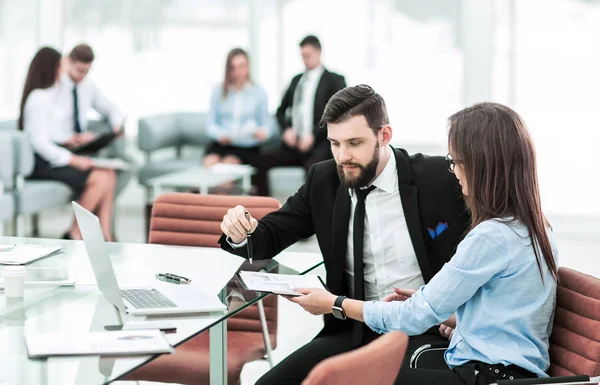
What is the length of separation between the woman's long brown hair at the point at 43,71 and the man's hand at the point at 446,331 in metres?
4.73

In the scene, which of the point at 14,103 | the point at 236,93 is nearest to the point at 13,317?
the point at 236,93

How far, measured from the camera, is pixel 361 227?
2.87m

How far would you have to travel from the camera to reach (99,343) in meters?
2.04

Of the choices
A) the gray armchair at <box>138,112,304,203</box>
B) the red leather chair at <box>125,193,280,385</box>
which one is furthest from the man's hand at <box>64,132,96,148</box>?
the red leather chair at <box>125,193,280,385</box>

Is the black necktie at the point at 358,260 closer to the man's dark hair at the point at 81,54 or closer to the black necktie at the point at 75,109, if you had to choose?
the black necktie at the point at 75,109

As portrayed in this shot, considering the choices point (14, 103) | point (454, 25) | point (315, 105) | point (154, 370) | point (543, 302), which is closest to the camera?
point (543, 302)

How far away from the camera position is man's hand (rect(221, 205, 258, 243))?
2.83 meters

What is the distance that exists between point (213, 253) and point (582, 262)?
3.80 metres

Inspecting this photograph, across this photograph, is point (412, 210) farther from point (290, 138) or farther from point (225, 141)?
point (225, 141)

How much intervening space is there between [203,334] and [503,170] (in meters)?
1.33

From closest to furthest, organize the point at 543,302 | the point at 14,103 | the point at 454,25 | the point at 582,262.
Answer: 1. the point at 543,302
2. the point at 582,262
3. the point at 454,25
4. the point at 14,103

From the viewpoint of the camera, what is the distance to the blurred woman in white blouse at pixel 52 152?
655 cm

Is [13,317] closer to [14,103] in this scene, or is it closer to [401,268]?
[401,268]

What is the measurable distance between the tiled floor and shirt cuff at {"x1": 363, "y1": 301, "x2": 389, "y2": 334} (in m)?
1.65
